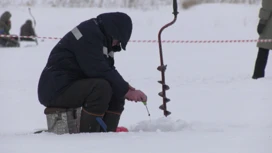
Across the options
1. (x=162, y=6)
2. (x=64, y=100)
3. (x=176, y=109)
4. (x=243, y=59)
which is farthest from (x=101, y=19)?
(x=162, y=6)

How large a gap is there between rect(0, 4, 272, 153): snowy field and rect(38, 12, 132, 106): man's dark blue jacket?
0.34 metres

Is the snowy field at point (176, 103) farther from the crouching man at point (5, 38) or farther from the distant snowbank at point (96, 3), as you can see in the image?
the distant snowbank at point (96, 3)

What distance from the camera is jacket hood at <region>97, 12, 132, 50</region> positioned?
11.7 ft

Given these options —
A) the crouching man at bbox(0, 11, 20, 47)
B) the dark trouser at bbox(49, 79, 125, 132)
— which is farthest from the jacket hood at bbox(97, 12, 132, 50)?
the crouching man at bbox(0, 11, 20, 47)

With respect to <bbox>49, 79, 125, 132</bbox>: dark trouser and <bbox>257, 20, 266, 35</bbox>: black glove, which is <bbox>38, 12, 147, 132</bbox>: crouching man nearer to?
<bbox>49, 79, 125, 132</bbox>: dark trouser

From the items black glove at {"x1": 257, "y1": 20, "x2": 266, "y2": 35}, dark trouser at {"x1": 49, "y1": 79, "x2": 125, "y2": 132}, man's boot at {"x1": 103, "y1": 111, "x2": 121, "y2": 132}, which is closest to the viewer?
dark trouser at {"x1": 49, "y1": 79, "x2": 125, "y2": 132}

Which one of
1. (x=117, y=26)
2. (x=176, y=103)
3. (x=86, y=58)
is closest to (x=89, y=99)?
(x=86, y=58)

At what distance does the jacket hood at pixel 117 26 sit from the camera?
355 cm

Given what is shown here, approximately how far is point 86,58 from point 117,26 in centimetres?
34

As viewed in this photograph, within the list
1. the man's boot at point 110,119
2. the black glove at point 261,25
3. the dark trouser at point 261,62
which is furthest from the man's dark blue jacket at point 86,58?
the dark trouser at point 261,62

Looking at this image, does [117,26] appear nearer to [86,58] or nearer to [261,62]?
[86,58]

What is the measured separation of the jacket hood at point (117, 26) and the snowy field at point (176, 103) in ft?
2.23

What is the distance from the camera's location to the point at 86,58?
3.44 m

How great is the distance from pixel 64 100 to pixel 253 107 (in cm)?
237
